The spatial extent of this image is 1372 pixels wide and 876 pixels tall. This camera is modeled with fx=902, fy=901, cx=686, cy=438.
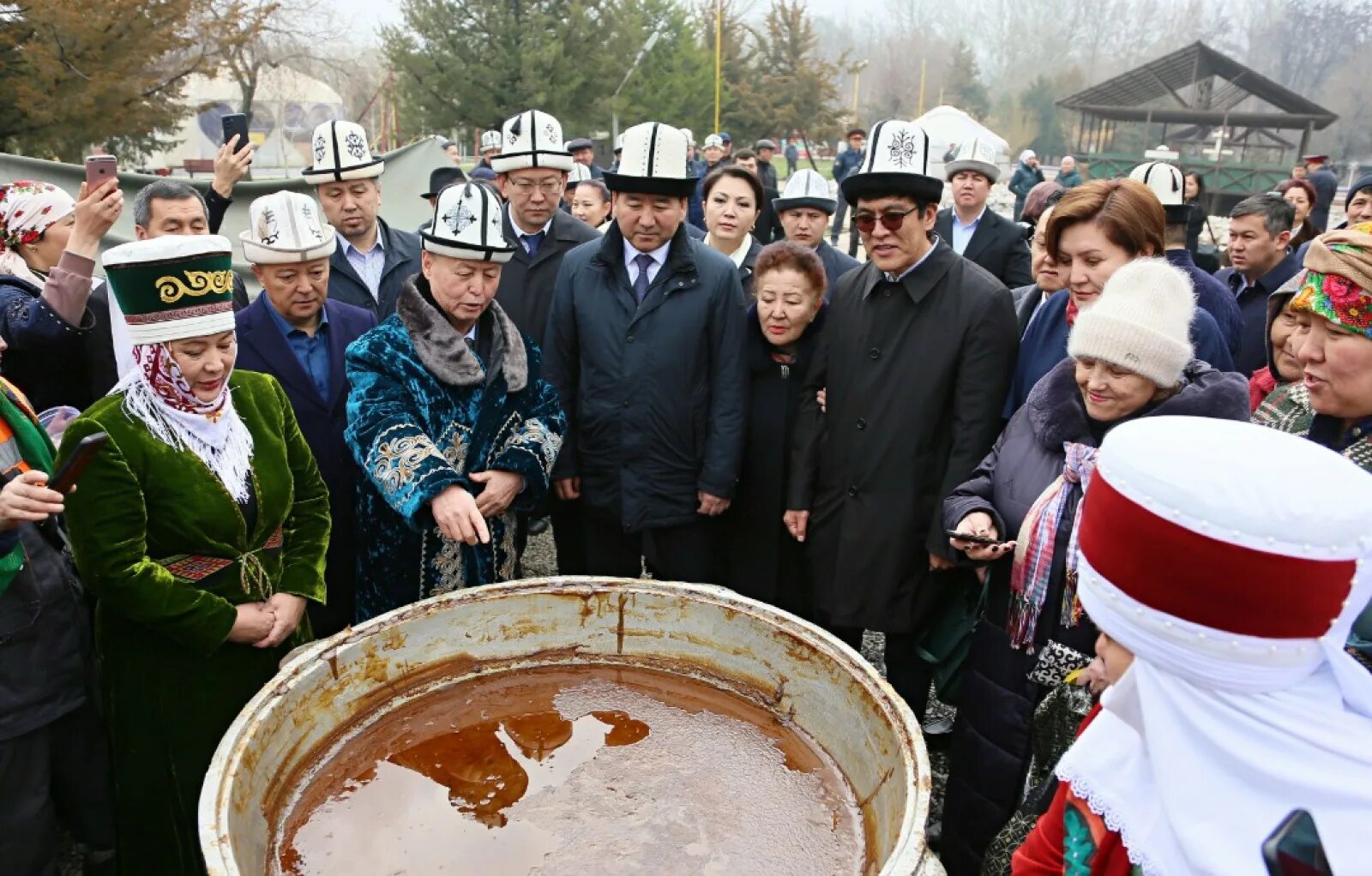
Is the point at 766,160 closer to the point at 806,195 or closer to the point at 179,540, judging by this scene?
the point at 806,195

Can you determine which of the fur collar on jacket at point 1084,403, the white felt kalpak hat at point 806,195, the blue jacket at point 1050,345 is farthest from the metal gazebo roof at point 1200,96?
the fur collar on jacket at point 1084,403

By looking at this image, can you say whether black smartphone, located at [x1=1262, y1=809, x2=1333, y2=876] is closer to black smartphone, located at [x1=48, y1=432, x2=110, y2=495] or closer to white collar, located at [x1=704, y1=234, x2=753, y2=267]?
black smartphone, located at [x1=48, y1=432, x2=110, y2=495]

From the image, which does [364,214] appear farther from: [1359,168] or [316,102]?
[316,102]

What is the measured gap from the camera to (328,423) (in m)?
3.09

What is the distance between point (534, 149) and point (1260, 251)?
4254 millimetres

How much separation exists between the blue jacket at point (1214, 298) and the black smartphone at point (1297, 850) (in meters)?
Result: 3.41

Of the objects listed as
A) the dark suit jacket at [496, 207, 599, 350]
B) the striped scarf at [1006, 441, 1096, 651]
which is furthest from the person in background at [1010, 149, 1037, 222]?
the striped scarf at [1006, 441, 1096, 651]

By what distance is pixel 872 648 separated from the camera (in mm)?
4523

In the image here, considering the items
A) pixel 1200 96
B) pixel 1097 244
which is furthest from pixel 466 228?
pixel 1200 96

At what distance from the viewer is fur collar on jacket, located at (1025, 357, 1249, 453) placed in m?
2.16

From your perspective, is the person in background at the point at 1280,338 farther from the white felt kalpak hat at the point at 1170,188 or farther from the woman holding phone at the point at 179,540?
the woman holding phone at the point at 179,540

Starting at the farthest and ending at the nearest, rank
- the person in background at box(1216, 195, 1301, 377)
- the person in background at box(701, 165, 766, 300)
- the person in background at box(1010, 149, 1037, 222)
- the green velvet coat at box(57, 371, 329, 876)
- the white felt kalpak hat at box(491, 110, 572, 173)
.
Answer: the person in background at box(1010, 149, 1037, 222) → the person in background at box(1216, 195, 1301, 377) → the person in background at box(701, 165, 766, 300) → the white felt kalpak hat at box(491, 110, 572, 173) → the green velvet coat at box(57, 371, 329, 876)

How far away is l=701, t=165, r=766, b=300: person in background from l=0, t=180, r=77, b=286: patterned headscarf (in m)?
2.85

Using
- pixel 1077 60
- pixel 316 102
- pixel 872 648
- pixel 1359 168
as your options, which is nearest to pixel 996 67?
pixel 1077 60
